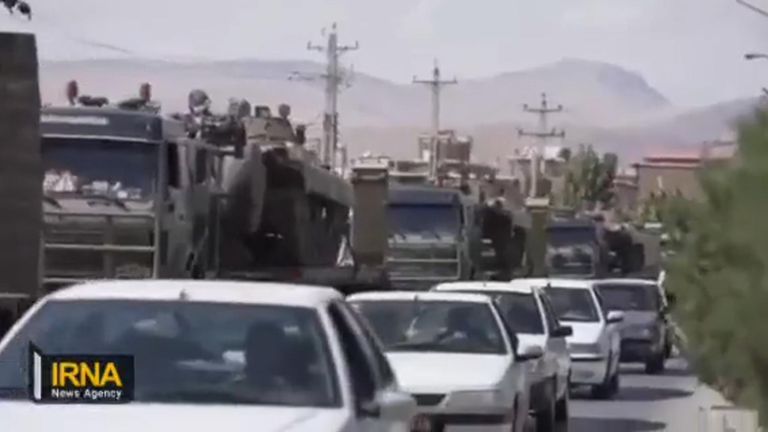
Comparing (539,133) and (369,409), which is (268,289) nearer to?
(369,409)

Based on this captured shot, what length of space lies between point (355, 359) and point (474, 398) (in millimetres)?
7044

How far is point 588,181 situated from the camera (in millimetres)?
138750

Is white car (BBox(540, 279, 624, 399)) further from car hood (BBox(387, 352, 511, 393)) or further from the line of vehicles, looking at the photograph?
car hood (BBox(387, 352, 511, 393))

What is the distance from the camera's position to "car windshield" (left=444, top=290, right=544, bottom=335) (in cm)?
2500

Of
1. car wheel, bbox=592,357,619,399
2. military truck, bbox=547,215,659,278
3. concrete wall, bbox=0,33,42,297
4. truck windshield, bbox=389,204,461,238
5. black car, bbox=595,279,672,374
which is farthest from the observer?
military truck, bbox=547,215,659,278

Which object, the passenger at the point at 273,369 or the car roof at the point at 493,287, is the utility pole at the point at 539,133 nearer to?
the car roof at the point at 493,287

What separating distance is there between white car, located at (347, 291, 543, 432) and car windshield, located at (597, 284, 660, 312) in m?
23.4

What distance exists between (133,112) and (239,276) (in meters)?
4.14

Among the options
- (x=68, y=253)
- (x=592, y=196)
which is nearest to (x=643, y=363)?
(x=68, y=253)

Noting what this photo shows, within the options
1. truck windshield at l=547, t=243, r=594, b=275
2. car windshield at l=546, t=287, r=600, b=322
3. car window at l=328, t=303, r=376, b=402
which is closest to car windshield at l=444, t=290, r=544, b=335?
car windshield at l=546, t=287, r=600, b=322

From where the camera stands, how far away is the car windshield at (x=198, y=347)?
31.9 feet

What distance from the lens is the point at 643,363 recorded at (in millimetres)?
43219

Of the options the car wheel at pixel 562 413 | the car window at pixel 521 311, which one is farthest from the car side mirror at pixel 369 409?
the car window at pixel 521 311

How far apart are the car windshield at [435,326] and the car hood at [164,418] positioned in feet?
29.8
